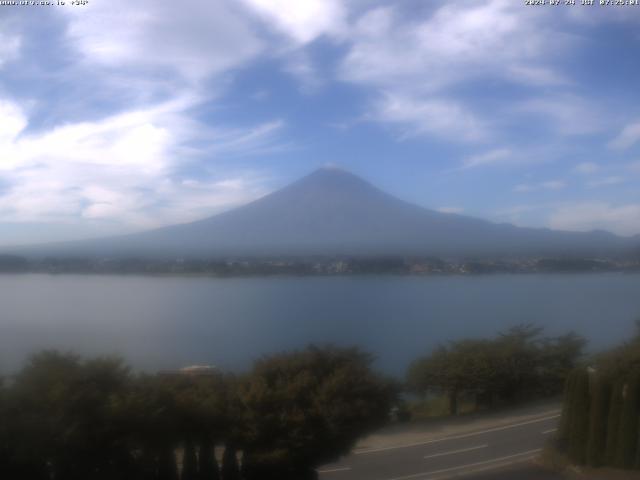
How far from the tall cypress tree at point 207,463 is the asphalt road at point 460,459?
2.13m

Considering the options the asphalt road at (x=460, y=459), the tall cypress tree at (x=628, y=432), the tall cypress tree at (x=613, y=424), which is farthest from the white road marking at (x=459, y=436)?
the tall cypress tree at (x=628, y=432)

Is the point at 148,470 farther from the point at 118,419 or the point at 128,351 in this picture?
the point at 128,351

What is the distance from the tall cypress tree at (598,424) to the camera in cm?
1023

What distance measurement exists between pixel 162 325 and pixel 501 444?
827 cm

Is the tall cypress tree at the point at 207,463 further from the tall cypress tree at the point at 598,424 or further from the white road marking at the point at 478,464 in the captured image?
the tall cypress tree at the point at 598,424

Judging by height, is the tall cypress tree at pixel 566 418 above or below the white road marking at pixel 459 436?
above

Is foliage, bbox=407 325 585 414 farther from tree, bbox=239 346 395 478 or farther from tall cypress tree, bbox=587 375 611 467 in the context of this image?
tree, bbox=239 346 395 478

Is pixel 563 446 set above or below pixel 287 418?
below

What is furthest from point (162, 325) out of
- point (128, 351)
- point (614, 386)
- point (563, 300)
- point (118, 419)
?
point (563, 300)

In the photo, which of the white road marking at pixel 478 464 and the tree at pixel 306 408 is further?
the white road marking at pixel 478 464

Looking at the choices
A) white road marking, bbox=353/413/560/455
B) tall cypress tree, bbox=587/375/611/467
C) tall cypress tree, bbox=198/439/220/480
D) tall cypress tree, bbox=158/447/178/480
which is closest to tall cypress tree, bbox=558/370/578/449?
tall cypress tree, bbox=587/375/611/467

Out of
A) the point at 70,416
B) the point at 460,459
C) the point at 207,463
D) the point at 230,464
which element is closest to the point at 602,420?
the point at 460,459

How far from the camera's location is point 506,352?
714 inches

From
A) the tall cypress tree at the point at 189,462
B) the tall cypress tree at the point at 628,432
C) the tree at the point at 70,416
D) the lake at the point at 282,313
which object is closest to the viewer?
the tree at the point at 70,416
